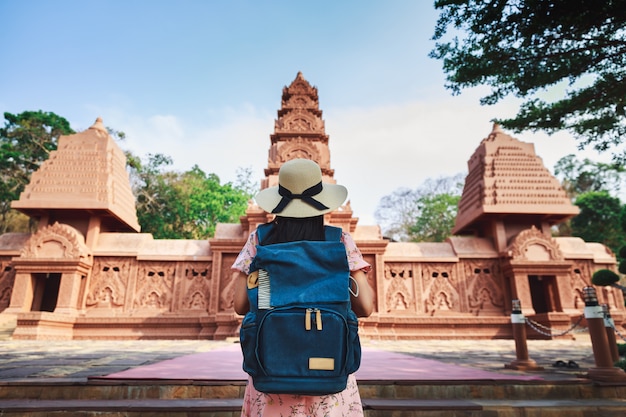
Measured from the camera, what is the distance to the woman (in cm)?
145

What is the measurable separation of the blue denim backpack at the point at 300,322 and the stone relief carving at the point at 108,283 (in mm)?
12751

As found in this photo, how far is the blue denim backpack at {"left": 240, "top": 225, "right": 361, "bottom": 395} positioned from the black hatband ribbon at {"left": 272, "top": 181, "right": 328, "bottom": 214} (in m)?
0.23

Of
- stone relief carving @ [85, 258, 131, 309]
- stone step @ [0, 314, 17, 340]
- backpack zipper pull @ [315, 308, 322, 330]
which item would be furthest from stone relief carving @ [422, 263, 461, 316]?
stone step @ [0, 314, 17, 340]

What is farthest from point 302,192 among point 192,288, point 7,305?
point 7,305

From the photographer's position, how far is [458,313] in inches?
494

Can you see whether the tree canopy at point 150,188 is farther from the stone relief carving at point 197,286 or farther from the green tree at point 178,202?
the stone relief carving at point 197,286

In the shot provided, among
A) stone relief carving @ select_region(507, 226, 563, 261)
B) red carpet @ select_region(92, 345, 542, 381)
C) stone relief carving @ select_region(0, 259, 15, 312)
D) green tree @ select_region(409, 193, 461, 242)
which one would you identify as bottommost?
red carpet @ select_region(92, 345, 542, 381)

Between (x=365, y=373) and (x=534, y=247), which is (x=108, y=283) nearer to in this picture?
(x=365, y=373)

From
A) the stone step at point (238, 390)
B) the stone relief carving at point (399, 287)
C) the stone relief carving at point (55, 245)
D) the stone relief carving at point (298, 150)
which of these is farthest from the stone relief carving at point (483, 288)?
the stone relief carving at point (55, 245)

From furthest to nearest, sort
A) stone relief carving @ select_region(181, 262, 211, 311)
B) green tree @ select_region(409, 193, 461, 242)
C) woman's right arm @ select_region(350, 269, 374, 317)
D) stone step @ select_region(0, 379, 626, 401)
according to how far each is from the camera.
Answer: green tree @ select_region(409, 193, 461, 242) → stone relief carving @ select_region(181, 262, 211, 311) → stone step @ select_region(0, 379, 626, 401) → woman's right arm @ select_region(350, 269, 374, 317)

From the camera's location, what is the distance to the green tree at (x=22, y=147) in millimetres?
20062

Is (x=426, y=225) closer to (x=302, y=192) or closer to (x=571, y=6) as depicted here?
(x=571, y=6)

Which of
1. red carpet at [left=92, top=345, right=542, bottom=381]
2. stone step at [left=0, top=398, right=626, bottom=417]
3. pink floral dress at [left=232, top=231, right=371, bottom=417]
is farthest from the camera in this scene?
red carpet at [left=92, top=345, right=542, bottom=381]

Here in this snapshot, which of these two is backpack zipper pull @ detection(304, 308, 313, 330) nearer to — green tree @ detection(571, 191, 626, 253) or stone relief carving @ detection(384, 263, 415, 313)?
stone relief carving @ detection(384, 263, 415, 313)
